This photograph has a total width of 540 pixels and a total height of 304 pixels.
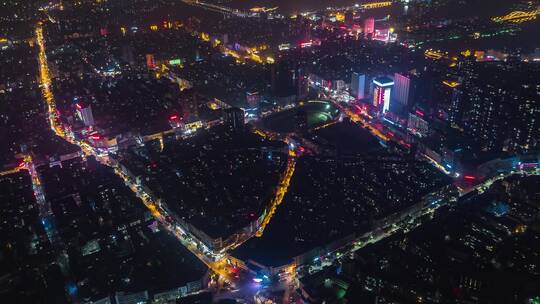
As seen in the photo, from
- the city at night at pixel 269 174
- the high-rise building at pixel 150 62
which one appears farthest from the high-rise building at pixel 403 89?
the high-rise building at pixel 150 62

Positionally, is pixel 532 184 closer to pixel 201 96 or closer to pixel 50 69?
pixel 201 96

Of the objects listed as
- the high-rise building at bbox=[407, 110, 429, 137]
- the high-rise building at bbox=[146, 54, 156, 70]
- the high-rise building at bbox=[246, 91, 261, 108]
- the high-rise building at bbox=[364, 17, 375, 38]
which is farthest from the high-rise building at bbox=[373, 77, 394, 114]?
the high-rise building at bbox=[364, 17, 375, 38]

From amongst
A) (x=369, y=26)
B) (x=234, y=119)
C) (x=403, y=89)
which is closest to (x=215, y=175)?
(x=234, y=119)

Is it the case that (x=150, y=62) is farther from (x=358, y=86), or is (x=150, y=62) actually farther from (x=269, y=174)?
(x=269, y=174)

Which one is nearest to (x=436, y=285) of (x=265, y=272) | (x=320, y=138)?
(x=265, y=272)

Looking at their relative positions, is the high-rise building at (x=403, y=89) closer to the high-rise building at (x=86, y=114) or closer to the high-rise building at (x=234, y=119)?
the high-rise building at (x=234, y=119)

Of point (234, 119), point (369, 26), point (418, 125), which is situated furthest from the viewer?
point (369, 26)

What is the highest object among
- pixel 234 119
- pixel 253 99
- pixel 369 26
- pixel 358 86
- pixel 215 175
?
pixel 369 26
